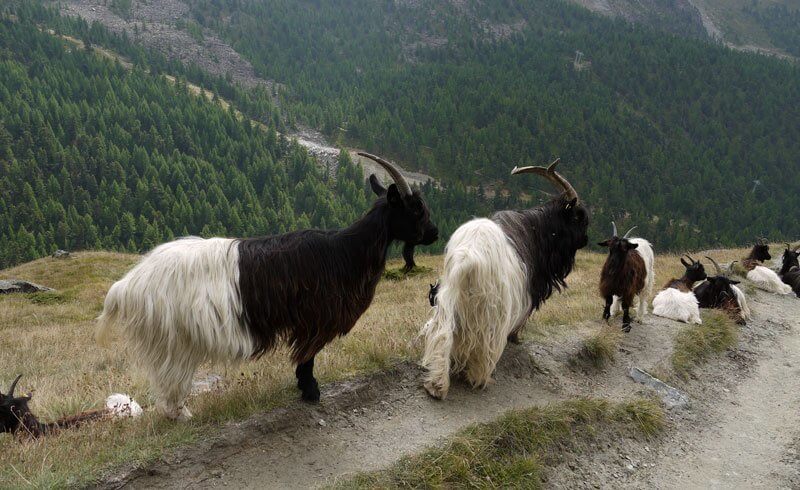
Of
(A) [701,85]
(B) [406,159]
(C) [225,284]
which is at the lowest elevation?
(B) [406,159]

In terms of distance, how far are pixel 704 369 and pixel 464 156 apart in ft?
351

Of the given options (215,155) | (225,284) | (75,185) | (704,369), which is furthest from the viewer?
(215,155)

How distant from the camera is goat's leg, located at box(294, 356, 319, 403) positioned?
579cm

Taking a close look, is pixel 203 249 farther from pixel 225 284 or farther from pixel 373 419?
pixel 373 419

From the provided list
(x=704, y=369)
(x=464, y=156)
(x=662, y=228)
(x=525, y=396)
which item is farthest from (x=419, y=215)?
(x=464, y=156)

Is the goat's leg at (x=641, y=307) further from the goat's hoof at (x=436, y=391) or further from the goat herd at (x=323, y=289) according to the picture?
the goat's hoof at (x=436, y=391)

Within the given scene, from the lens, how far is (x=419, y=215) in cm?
576

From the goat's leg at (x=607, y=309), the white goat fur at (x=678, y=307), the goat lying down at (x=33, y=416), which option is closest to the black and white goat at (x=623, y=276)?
the goat's leg at (x=607, y=309)

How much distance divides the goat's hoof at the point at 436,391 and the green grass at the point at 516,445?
2.33ft

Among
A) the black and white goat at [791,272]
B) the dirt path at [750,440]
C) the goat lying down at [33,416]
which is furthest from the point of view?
the black and white goat at [791,272]

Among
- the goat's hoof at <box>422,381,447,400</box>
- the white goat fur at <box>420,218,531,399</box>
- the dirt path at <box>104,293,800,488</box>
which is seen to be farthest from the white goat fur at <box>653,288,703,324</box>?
the goat's hoof at <box>422,381,447,400</box>

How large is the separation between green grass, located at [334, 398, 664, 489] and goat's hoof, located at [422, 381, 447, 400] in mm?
711

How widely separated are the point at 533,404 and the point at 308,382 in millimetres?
2946

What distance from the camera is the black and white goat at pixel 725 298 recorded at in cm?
1208
